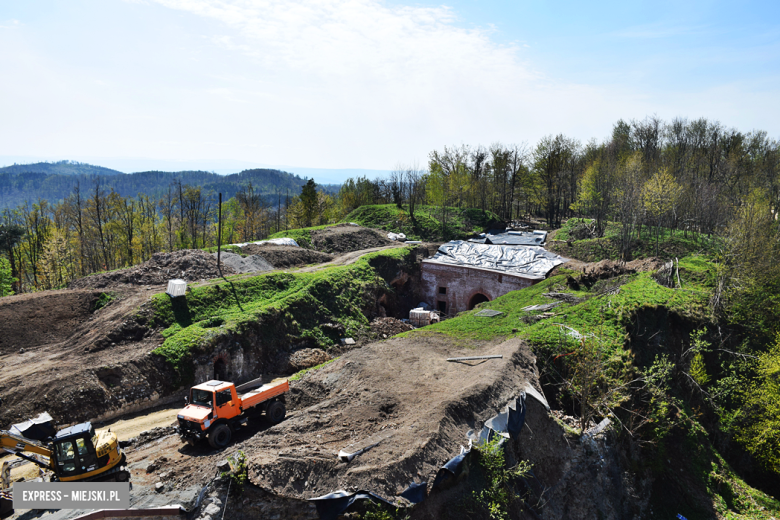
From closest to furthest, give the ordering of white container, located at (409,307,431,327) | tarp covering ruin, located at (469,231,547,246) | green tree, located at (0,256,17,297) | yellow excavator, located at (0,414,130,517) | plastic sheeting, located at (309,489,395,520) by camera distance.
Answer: plastic sheeting, located at (309,489,395,520), yellow excavator, located at (0,414,130,517), white container, located at (409,307,431,327), green tree, located at (0,256,17,297), tarp covering ruin, located at (469,231,547,246)

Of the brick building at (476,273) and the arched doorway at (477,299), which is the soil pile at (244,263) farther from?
the arched doorway at (477,299)

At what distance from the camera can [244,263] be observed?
31.3 meters

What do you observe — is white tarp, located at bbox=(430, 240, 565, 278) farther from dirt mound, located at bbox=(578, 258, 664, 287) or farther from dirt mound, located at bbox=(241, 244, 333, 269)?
dirt mound, located at bbox=(241, 244, 333, 269)

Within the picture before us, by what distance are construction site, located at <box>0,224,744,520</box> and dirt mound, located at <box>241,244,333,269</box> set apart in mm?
2562

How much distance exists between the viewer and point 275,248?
3541 cm

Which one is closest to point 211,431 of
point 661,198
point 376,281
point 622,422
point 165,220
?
point 622,422

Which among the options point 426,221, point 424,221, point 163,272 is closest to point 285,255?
point 163,272

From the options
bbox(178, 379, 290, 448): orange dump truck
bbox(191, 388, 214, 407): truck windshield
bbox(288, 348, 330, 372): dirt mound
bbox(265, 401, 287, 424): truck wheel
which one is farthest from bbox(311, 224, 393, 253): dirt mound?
bbox(191, 388, 214, 407): truck windshield

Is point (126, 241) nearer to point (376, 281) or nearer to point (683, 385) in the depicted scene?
point (376, 281)

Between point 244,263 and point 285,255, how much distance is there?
4.14 metres

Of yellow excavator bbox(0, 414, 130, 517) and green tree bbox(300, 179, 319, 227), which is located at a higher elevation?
green tree bbox(300, 179, 319, 227)

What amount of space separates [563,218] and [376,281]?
38288mm

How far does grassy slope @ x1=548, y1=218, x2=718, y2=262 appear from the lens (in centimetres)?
3136

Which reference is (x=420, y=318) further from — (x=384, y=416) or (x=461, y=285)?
(x=384, y=416)
